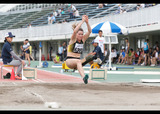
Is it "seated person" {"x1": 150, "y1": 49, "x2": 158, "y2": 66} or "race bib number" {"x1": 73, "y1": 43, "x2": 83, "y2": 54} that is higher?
"race bib number" {"x1": 73, "y1": 43, "x2": 83, "y2": 54}

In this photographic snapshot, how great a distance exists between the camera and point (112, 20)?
30641 millimetres

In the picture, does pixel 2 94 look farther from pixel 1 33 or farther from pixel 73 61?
pixel 1 33

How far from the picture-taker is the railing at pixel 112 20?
2462 cm

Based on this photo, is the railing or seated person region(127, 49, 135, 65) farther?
seated person region(127, 49, 135, 65)

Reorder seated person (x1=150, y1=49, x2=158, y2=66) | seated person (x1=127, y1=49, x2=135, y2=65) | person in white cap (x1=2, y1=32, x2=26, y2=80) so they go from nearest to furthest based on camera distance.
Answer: person in white cap (x1=2, y1=32, x2=26, y2=80)
seated person (x1=150, y1=49, x2=158, y2=66)
seated person (x1=127, y1=49, x2=135, y2=65)

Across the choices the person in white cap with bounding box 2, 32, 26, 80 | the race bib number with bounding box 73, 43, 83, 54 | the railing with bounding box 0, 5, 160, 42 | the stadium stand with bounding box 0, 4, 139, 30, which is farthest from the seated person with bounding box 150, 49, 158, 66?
the stadium stand with bounding box 0, 4, 139, 30

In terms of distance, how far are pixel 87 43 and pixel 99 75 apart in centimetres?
2701

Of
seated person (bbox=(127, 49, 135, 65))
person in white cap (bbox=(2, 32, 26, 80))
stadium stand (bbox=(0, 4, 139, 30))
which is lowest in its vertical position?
seated person (bbox=(127, 49, 135, 65))

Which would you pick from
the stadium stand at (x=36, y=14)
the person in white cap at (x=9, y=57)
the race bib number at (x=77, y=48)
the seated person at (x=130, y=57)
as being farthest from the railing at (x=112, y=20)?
the race bib number at (x=77, y=48)

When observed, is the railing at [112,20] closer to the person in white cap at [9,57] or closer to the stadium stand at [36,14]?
the stadium stand at [36,14]

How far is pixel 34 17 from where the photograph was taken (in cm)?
5706

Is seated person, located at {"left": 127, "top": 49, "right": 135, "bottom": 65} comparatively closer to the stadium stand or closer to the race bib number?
the stadium stand

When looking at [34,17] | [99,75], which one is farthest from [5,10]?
[99,75]

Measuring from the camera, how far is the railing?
80.8ft
